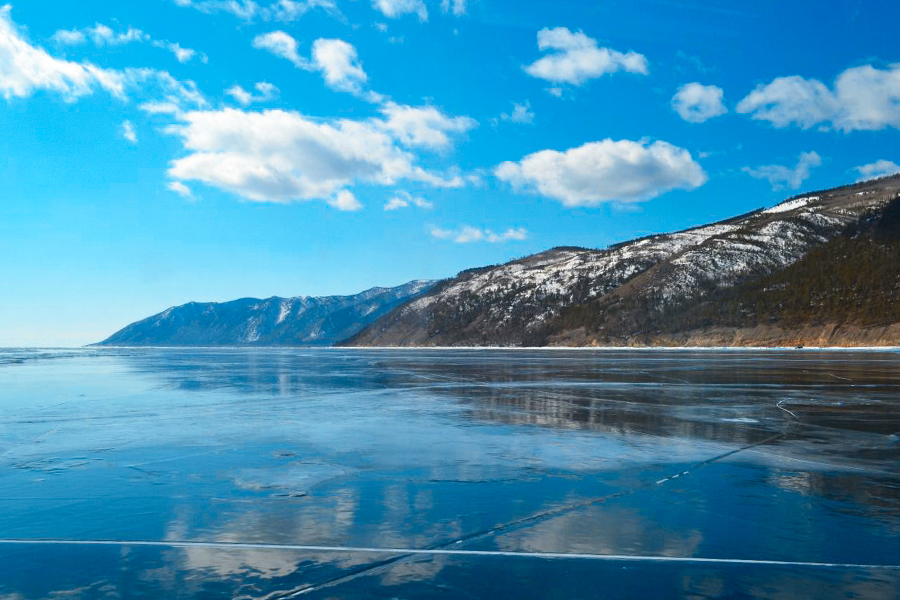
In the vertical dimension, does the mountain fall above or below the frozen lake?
above

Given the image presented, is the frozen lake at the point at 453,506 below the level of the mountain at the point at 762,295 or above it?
below

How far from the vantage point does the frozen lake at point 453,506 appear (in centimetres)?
657

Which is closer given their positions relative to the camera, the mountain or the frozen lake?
the frozen lake

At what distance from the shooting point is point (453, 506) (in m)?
9.34

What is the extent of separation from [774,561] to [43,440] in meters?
15.7

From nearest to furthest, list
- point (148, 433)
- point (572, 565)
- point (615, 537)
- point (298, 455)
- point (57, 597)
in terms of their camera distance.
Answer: point (57, 597)
point (572, 565)
point (615, 537)
point (298, 455)
point (148, 433)

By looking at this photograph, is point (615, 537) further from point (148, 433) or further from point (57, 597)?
point (148, 433)

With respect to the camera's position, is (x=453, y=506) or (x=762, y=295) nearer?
(x=453, y=506)

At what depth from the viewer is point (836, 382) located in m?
33.4

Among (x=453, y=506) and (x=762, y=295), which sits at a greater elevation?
(x=762, y=295)

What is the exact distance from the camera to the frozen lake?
259 inches

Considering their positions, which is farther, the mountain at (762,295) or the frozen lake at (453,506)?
the mountain at (762,295)

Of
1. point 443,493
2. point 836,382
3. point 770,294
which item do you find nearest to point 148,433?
point 443,493

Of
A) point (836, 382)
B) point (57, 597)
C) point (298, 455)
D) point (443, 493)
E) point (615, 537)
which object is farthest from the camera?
point (836, 382)
